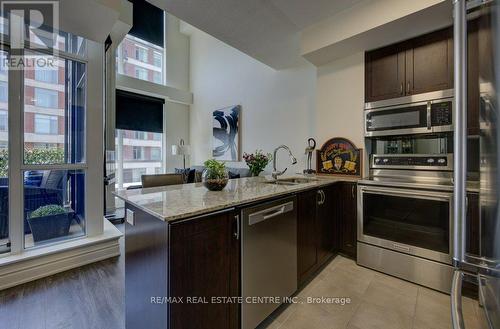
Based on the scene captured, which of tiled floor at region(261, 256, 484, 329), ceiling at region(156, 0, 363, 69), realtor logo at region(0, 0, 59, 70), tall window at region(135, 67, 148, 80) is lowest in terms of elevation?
tiled floor at region(261, 256, 484, 329)

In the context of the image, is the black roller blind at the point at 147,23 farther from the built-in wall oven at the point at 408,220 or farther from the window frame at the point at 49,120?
the built-in wall oven at the point at 408,220

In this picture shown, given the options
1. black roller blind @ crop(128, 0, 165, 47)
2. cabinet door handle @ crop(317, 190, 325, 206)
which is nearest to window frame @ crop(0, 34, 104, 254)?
cabinet door handle @ crop(317, 190, 325, 206)

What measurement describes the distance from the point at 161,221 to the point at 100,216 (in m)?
2.16

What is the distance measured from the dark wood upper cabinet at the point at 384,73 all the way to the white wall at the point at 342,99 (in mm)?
82

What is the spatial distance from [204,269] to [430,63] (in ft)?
9.05

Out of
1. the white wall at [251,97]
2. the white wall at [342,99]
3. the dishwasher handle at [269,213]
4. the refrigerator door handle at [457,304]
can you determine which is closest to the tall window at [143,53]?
the white wall at [251,97]

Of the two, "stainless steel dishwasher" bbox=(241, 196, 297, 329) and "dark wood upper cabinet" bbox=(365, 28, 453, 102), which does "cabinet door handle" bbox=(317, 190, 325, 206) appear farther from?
"dark wood upper cabinet" bbox=(365, 28, 453, 102)

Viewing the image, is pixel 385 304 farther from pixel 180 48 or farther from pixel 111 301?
pixel 180 48

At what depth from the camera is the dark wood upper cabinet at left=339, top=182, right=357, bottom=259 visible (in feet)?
8.14

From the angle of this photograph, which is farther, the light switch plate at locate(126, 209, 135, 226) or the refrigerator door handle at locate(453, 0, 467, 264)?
the light switch plate at locate(126, 209, 135, 226)

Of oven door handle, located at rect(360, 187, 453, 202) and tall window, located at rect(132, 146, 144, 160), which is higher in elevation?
tall window, located at rect(132, 146, 144, 160)

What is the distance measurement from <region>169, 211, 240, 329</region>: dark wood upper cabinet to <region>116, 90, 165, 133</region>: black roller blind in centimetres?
534

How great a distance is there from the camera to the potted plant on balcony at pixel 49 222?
7.55 ft

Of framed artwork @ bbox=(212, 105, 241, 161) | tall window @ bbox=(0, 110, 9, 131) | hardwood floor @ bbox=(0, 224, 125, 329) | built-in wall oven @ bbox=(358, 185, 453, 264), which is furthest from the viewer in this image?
framed artwork @ bbox=(212, 105, 241, 161)
